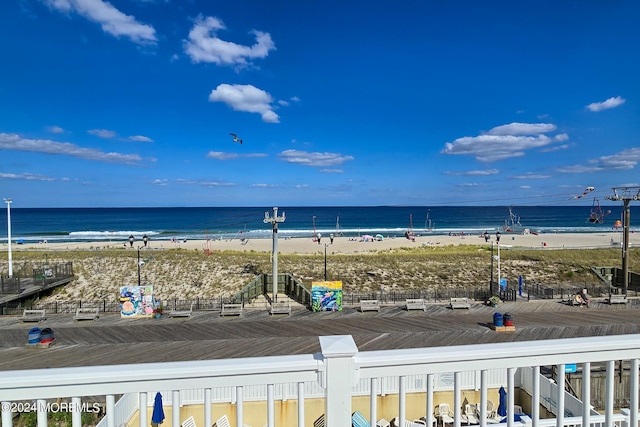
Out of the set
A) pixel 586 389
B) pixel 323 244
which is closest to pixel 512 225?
pixel 323 244

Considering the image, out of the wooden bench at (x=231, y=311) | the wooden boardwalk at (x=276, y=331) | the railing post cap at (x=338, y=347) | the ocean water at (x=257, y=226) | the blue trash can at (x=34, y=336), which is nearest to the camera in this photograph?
the railing post cap at (x=338, y=347)

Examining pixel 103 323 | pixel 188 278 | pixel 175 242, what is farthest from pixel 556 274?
pixel 175 242

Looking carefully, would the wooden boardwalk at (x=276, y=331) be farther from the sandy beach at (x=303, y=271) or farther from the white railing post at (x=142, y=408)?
the white railing post at (x=142, y=408)

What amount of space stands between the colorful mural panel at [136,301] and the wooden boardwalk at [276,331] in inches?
18.7

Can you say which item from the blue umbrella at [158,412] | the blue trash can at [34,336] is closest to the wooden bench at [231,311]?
the blue trash can at [34,336]

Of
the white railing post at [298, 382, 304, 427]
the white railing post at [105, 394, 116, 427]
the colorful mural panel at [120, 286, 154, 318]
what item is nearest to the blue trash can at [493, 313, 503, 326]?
the white railing post at [298, 382, 304, 427]

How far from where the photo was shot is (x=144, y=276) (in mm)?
22969

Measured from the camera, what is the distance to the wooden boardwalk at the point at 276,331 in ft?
32.7

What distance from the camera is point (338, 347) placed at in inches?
78.4

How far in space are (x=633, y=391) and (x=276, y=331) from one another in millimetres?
10748

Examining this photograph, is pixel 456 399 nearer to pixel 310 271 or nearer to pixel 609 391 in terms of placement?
pixel 609 391

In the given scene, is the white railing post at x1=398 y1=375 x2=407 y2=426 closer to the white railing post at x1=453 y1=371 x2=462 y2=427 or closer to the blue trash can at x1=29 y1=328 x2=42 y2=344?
the white railing post at x1=453 y1=371 x2=462 y2=427

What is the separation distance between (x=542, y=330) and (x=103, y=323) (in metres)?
15.9

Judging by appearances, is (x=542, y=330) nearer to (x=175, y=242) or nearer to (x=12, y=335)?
(x=12, y=335)
